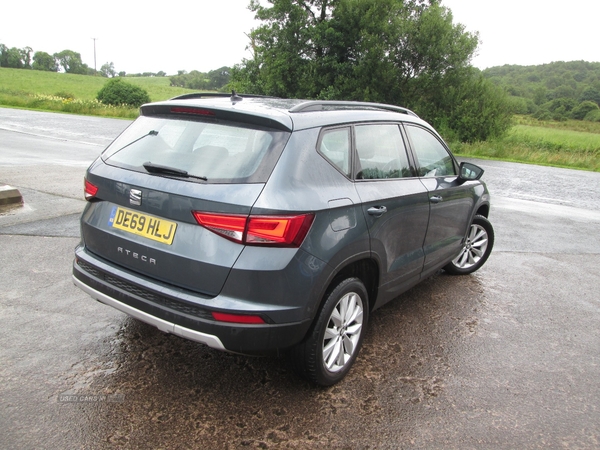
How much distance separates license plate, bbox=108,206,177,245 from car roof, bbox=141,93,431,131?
0.73 m

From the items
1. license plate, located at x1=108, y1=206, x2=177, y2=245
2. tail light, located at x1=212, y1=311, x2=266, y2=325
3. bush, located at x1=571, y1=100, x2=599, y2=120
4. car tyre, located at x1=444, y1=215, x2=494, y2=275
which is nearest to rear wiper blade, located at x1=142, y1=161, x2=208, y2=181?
license plate, located at x1=108, y1=206, x2=177, y2=245

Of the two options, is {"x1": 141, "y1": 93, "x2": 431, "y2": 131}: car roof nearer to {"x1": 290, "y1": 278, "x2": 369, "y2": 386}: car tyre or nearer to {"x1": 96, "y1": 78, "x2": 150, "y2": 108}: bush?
{"x1": 290, "y1": 278, "x2": 369, "y2": 386}: car tyre

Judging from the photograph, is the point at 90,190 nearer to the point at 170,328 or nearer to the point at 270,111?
the point at 170,328

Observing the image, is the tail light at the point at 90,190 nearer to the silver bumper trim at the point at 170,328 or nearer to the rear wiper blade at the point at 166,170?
the rear wiper blade at the point at 166,170

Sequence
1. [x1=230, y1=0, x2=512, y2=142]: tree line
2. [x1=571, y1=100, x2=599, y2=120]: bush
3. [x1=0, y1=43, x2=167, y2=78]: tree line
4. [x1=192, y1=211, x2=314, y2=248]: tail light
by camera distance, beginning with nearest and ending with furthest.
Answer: [x1=192, y1=211, x2=314, y2=248]: tail light → [x1=230, y1=0, x2=512, y2=142]: tree line → [x1=571, y1=100, x2=599, y2=120]: bush → [x1=0, y1=43, x2=167, y2=78]: tree line

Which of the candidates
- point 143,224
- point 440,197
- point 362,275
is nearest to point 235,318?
point 143,224

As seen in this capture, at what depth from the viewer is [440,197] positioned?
164 inches

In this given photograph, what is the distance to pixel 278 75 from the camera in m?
29.6

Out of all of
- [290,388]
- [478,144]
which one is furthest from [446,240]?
[478,144]

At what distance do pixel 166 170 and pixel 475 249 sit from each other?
383cm

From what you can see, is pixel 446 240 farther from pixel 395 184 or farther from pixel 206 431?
pixel 206 431

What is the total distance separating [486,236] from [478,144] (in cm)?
2095

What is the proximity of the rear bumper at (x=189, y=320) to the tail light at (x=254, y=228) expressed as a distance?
364 mm

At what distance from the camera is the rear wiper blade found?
9.04 feet
